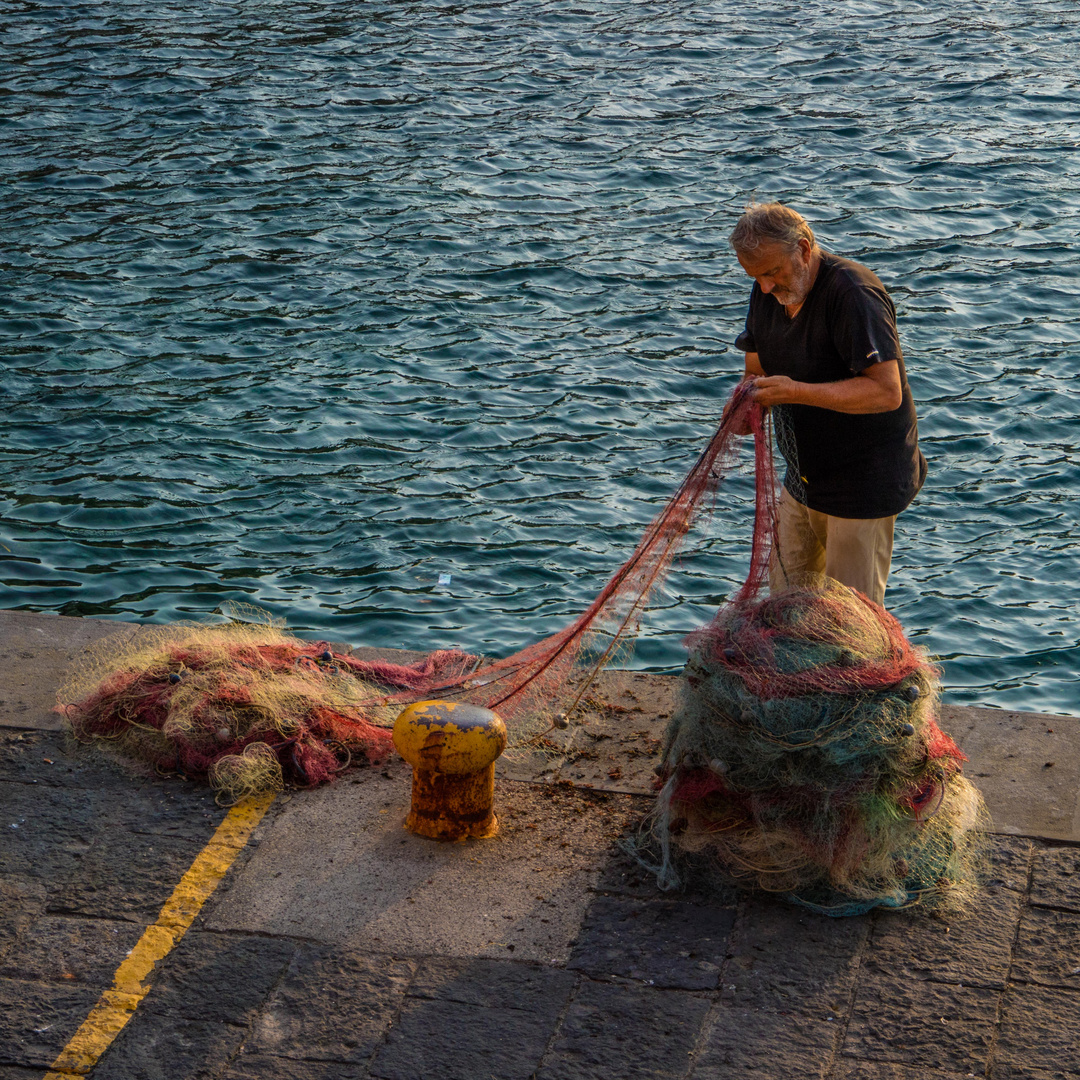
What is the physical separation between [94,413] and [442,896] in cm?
646

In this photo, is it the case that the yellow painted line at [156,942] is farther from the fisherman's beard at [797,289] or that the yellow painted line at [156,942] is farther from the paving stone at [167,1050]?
the fisherman's beard at [797,289]

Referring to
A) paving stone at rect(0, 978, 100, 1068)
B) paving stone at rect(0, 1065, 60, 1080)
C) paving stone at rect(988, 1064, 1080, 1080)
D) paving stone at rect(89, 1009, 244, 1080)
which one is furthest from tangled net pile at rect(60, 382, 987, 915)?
paving stone at rect(0, 1065, 60, 1080)

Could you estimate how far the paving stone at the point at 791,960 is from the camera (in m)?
4.53

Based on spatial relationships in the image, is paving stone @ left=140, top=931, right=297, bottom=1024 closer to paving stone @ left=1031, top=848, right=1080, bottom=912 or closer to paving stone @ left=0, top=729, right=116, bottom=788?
paving stone @ left=0, top=729, right=116, bottom=788

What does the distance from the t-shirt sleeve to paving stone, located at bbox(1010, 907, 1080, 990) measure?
2020mm

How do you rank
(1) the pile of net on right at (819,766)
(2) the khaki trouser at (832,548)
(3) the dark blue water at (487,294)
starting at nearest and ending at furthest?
(1) the pile of net on right at (819,766) < (2) the khaki trouser at (832,548) < (3) the dark blue water at (487,294)

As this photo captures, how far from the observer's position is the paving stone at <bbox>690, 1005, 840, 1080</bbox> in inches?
167

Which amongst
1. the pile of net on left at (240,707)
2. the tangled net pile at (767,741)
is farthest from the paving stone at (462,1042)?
the pile of net on left at (240,707)

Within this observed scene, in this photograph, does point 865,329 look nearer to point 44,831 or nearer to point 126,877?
point 126,877

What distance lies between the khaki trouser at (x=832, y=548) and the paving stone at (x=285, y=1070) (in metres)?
2.44

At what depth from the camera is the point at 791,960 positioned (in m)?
4.70

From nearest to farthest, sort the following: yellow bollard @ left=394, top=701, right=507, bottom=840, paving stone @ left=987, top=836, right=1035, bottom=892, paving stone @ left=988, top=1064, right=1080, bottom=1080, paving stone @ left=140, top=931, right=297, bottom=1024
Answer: paving stone @ left=988, top=1064, right=1080, bottom=1080
paving stone @ left=140, top=931, right=297, bottom=1024
paving stone @ left=987, top=836, right=1035, bottom=892
yellow bollard @ left=394, top=701, right=507, bottom=840

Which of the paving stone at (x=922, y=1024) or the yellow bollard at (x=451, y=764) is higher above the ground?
the yellow bollard at (x=451, y=764)

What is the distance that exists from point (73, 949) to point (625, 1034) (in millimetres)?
1902
